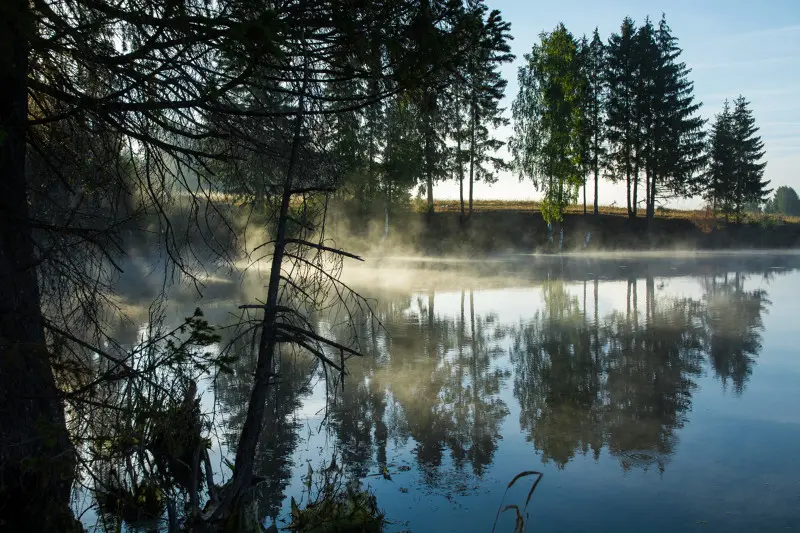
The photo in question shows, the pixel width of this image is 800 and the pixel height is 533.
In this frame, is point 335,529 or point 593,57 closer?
point 335,529

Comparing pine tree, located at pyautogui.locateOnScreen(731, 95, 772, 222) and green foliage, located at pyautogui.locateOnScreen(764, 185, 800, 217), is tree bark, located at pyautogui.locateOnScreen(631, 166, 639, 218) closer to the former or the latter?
pine tree, located at pyautogui.locateOnScreen(731, 95, 772, 222)

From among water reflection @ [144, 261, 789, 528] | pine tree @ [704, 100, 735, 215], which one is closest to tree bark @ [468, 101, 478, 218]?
pine tree @ [704, 100, 735, 215]

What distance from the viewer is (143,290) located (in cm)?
2159

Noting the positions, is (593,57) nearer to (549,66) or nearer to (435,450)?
(549,66)

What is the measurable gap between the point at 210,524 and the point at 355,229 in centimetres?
3388

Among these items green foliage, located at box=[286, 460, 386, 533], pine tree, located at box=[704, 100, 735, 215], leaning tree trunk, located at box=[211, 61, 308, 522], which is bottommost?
green foliage, located at box=[286, 460, 386, 533]

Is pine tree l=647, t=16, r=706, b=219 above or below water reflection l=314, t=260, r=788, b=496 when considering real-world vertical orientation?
above

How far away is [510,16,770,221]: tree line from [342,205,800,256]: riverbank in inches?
59.6

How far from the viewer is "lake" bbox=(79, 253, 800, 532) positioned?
20.0 feet

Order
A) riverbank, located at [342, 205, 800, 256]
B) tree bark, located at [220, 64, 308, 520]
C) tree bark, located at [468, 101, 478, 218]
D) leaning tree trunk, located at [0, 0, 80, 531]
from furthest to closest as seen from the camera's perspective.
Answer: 1. tree bark, located at [468, 101, 478, 218]
2. riverbank, located at [342, 205, 800, 256]
3. tree bark, located at [220, 64, 308, 520]
4. leaning tree trunk, located at [0, 0, 80, 531]

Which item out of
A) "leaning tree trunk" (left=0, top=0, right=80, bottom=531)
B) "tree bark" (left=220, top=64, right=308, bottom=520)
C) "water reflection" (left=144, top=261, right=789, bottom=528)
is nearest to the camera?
"leaning tree trunk" (left=0, top=0, right=80, bottom=531)

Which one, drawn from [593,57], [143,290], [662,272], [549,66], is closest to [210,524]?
[143,290]

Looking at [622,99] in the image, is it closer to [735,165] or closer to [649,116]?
[649,116]

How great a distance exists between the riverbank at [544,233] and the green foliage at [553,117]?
7.48ft
